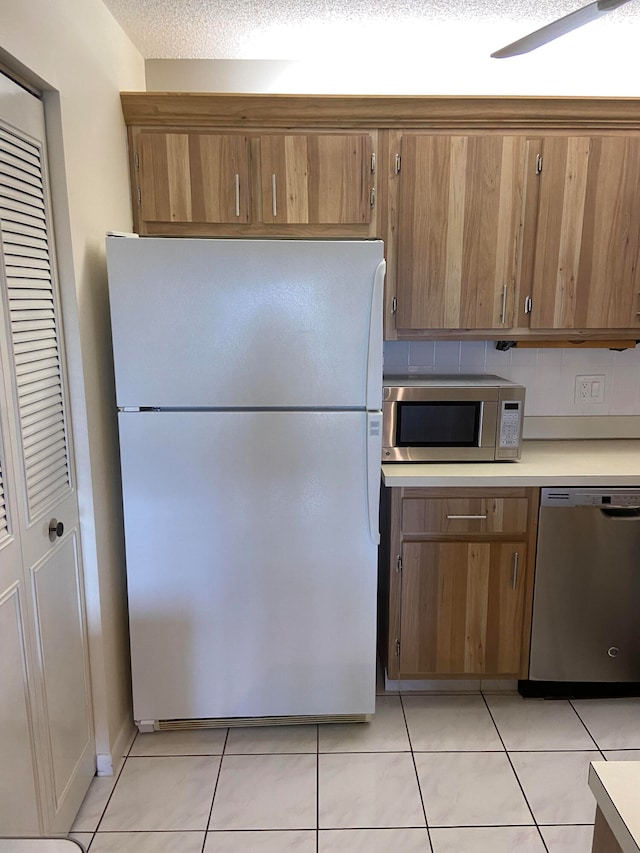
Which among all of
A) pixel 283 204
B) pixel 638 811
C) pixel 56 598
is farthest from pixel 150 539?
pixel 638 811

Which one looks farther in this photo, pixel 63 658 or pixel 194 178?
pixel 194 178

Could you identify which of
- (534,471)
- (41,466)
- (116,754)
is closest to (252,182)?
(41,466)

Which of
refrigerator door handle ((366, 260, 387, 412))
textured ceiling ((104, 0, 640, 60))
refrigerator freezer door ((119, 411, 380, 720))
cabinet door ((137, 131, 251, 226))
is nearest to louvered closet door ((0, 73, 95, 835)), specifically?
refrigerator freezer door ((119, 411, 380, 720))

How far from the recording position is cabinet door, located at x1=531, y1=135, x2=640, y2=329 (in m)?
2.20

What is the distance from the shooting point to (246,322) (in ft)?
5.94

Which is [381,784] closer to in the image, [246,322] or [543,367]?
[246,322]

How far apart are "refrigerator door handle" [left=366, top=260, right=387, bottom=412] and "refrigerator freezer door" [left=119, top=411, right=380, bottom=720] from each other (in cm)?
7

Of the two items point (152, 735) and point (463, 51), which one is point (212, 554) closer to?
point (152, 735)

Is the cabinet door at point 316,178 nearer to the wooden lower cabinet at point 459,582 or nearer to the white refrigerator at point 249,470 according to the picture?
the white refrigerator at point 249,470

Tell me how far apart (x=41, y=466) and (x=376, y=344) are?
1.02 metres

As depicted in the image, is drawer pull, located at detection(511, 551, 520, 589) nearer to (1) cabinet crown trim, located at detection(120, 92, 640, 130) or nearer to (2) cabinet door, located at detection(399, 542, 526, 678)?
(2) cabinet door, located at detection(399, 542, 526, 678)

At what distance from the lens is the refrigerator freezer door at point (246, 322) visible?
5.83ft

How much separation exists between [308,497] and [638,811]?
4.32 ft

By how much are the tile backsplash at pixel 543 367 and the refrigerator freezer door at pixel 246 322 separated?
826 mm
